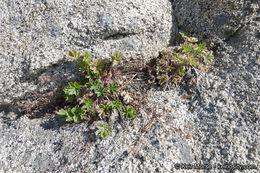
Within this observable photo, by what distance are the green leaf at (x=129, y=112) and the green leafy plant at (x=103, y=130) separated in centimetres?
30

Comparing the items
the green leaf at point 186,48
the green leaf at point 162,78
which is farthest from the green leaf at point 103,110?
the green leaf at point 186,48

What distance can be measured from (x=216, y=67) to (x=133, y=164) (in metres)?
1.97

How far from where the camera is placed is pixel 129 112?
3201 millimetres

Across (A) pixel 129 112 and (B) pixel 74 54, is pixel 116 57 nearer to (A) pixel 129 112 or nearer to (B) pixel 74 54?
(B) pixel 74 54

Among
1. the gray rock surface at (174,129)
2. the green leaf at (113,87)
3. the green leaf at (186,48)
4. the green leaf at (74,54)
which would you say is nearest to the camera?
the gray rock surface at (174,129)

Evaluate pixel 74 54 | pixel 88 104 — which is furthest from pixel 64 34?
pixel 88 104

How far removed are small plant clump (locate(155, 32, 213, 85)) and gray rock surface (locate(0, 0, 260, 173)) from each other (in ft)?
0.59

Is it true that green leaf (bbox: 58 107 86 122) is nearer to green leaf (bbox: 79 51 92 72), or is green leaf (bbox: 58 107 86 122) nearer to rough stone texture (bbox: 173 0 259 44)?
green leaf (bbox: 79 51 92 72)

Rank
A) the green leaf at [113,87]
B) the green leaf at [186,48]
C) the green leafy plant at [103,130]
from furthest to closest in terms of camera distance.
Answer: the green leaf at [186,48], the green leaf at [113,87], the green leafy plant at [103,130]

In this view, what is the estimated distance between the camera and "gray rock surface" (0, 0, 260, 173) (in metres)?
2.84

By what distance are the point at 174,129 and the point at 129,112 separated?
0.66 meters

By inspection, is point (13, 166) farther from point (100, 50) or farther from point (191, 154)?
point (191, 154)

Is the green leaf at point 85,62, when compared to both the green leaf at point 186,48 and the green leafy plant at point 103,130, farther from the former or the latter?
the green leaf at point 186,48

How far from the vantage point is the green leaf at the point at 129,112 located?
126 inches
